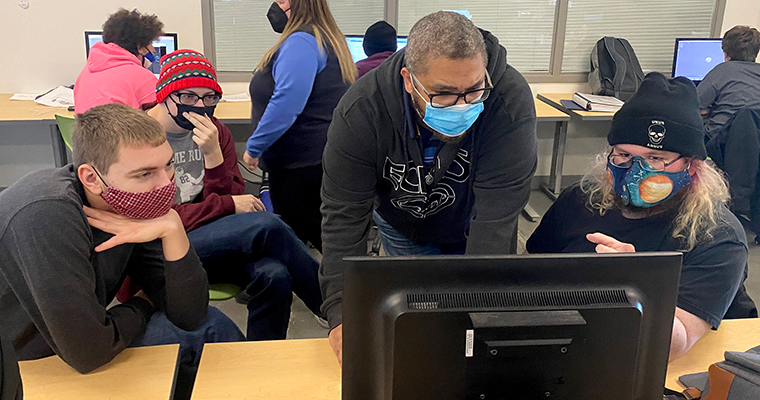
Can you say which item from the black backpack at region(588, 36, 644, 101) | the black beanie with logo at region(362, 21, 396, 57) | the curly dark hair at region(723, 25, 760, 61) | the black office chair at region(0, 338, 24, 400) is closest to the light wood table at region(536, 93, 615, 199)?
the black backpack at region(588, 36, 644, 101)

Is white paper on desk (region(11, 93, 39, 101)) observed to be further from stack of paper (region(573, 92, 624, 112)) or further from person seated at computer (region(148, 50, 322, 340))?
stack of paper (region(573, 92, 624, 112))

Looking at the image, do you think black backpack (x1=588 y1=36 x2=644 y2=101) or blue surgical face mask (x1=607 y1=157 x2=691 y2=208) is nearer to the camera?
blue surgical face mask (x1=607 y1=157 x2=691 y2=208)

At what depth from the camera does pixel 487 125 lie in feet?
4.72

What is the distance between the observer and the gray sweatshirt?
3.81ft

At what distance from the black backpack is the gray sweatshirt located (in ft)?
12.4

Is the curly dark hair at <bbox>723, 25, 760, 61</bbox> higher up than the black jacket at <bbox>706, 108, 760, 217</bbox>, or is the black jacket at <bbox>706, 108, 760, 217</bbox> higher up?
the curly dark hair at <bbox>723, 25, 760, 61</bbox>

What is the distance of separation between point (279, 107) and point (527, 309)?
177 cm

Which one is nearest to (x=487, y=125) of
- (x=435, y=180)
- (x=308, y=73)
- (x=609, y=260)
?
(x=435, y=180)

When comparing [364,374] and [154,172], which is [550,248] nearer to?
[364,374]

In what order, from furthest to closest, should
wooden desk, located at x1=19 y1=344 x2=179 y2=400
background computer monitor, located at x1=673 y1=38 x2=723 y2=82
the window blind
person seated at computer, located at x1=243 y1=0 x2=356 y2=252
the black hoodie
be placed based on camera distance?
the window blind
background computer monitor, located at x1=673 y1=38 x2=723 y2=82
person seated at computer, located at x1=243 y1=0 x2=356 y2=252
the black hoodie
wooden desk, located at x1=19 y1=344 x2=179 y2=400

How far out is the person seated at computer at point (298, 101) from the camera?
229 centimetres

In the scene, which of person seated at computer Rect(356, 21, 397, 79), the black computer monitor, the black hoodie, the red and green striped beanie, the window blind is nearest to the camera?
the black computer monitor

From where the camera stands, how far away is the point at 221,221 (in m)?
1.82

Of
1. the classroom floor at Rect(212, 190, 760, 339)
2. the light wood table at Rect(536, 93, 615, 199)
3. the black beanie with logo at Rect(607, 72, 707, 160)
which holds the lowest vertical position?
the classroom floor at Rect(212, 190, 760, 339)
